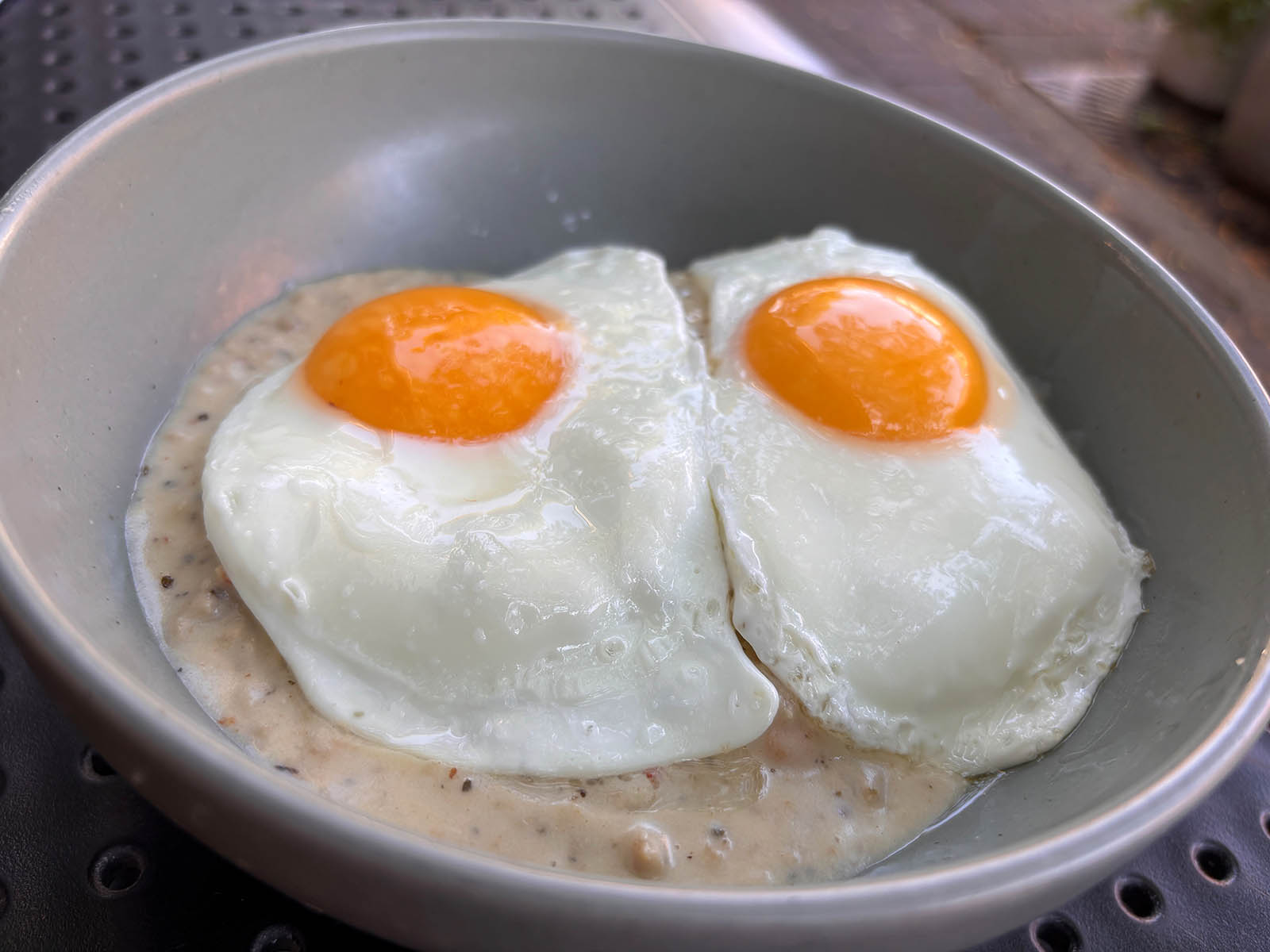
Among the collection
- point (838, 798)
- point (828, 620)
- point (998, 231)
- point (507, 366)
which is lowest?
point (838, 798)

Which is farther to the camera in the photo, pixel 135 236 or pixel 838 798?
pixel 135 236

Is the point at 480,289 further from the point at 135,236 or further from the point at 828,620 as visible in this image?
the point at 828,620

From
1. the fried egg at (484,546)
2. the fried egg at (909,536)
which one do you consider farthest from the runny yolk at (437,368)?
the fried egg at (909,536)

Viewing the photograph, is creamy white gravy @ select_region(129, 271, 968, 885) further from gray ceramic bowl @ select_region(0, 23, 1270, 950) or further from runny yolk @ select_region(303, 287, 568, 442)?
runny yolk @ select_region(303, 287, 568, 442)

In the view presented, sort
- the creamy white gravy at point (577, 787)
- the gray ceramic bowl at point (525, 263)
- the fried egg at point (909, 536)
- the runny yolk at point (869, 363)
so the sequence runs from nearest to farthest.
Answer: the gray ceramic bowl at point (525, 263) < the creamy white gravy at point (577, 787) < the fried egg at point (909, 536) < the runny yolk at point (869, 363)

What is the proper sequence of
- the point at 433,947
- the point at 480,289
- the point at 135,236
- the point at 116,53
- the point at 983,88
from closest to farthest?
the point at 433,947 < the point at 135,236 < the point at 480,289 < the point at 116,53 < the point at 983,88

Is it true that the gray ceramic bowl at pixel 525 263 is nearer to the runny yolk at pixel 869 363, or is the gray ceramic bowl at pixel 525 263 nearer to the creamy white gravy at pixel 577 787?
the creamy white gravy at pixel 577 787

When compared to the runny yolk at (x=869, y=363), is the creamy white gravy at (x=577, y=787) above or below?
below

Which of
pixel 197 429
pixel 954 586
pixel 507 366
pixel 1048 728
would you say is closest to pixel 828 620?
pixel 954 586

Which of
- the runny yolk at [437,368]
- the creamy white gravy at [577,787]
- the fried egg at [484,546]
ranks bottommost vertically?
the creamy white gravy at [577,787]
